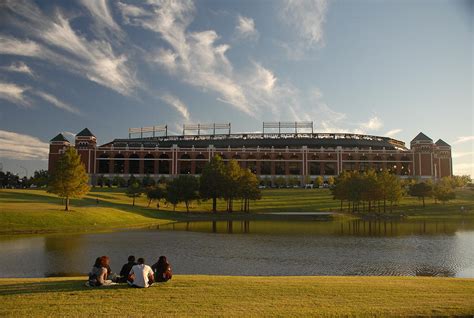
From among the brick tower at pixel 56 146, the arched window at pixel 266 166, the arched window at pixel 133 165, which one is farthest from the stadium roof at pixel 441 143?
the brick tower at pixel 56 146

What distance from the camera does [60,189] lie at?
5559 centimetres

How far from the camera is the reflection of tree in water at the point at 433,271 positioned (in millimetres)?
24562

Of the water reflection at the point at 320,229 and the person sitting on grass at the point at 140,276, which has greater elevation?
the person sitting on grass at the point at 140,276

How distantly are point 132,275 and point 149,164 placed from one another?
12308 centimetres

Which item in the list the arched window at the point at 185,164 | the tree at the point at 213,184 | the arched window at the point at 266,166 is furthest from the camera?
the arched window at the point at 266,166

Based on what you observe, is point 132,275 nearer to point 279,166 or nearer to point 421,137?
point 279,166

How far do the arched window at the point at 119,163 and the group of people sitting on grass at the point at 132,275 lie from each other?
12253 centimetres

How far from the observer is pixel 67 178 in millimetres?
55688

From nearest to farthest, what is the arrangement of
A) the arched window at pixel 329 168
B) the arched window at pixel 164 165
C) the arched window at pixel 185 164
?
the arched window at pixel 164 165 → the arched window at pixel 185 164 → the arched window at pixel 329 168

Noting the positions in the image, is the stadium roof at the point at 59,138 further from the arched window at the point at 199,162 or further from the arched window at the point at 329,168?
the arched window at the point at 329,168

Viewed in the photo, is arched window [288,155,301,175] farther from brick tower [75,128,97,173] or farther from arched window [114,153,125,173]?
brick tower [75,128,97,173]

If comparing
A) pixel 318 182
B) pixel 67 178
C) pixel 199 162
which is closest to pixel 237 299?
pixel 67 178

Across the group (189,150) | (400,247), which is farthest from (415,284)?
(189,150)

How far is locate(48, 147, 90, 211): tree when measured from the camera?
55.5 m
